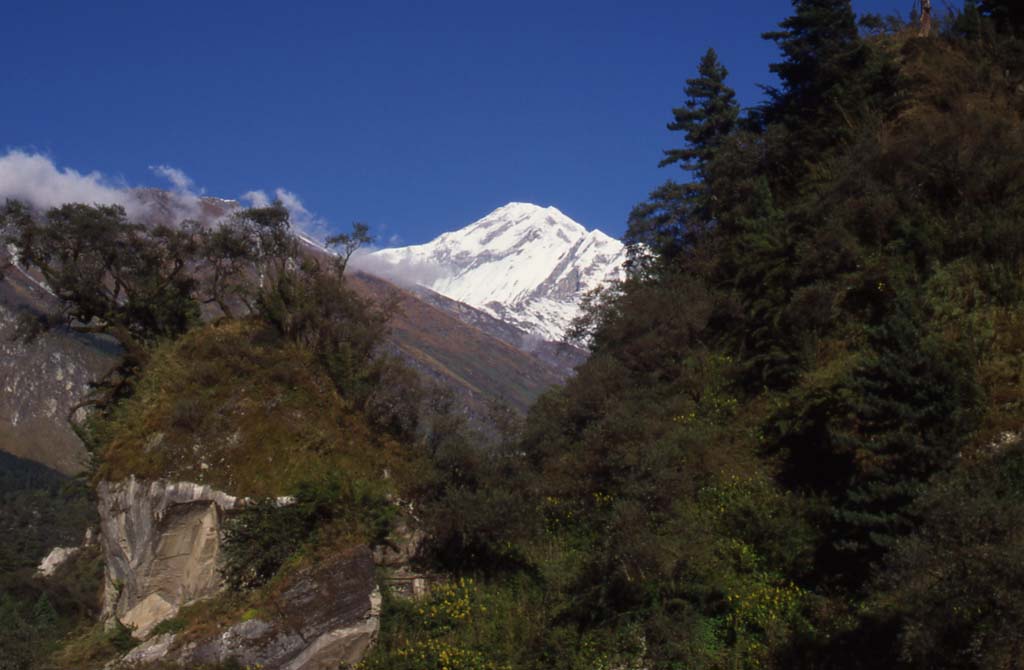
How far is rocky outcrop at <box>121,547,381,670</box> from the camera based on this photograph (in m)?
11.7

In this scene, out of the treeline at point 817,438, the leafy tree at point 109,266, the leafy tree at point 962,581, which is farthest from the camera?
the leafy tree at point 109,266

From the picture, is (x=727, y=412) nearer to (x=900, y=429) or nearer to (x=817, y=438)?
(x=817, y=438)

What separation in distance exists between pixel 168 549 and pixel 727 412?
1015cm

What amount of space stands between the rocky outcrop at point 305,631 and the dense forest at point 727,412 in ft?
1.79

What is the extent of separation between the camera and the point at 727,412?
50.6 feet

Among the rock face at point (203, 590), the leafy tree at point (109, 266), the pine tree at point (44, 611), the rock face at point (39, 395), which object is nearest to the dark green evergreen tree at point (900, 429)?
the rock face at point (203, 590)

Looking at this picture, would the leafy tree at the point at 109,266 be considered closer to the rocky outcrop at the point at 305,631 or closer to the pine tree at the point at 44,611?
the rocky outcrop at the point at 305,631

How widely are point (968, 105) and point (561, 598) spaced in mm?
12399

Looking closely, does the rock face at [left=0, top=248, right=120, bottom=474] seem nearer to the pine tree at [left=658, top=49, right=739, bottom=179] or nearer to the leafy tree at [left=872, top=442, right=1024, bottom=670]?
the pine tree at [left=658, top=49, right=739, bottom=179]

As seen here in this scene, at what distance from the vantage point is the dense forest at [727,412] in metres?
10.2

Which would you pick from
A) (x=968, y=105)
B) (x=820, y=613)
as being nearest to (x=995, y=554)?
(x=820, y=613)

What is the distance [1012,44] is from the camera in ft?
60.0

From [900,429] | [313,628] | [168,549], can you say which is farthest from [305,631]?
[900,429]

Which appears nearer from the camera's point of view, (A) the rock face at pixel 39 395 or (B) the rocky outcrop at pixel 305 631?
(B) the rocky outcrop at pixel 305 631
